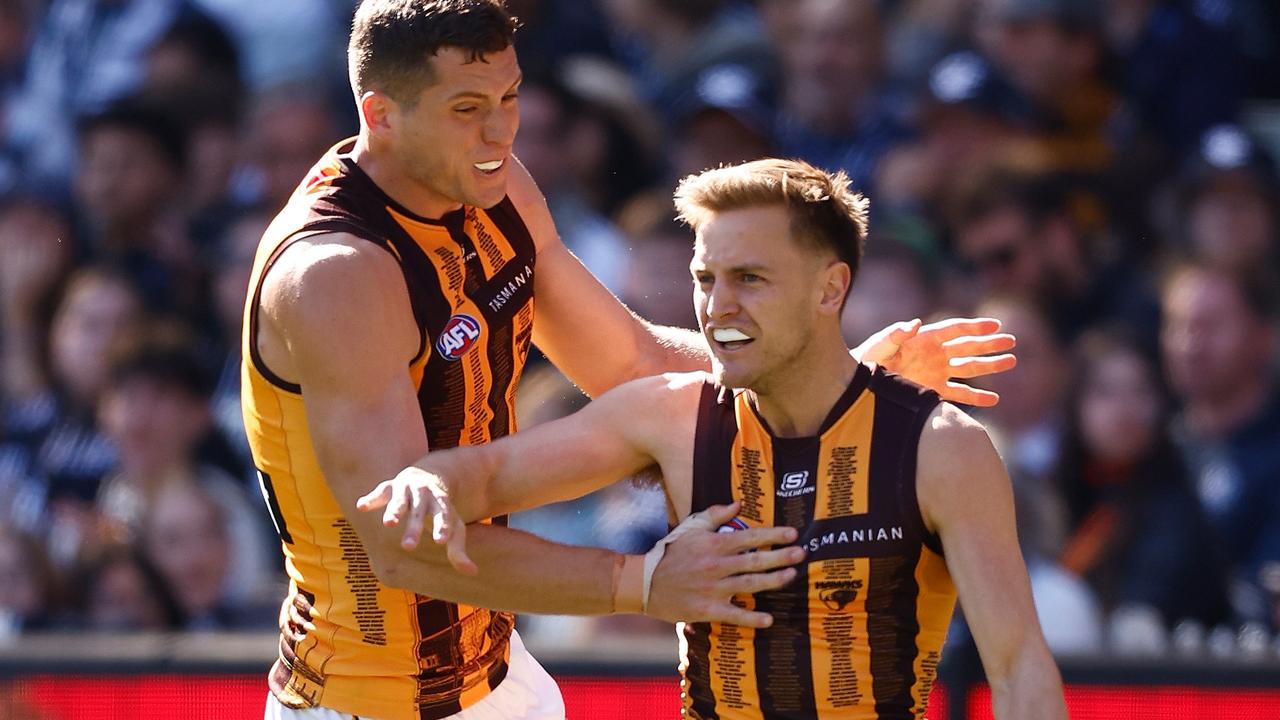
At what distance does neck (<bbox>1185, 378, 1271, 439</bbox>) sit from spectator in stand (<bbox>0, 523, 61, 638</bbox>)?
Result: 14.5 feet

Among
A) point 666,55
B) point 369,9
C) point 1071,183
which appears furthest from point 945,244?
point 369,9

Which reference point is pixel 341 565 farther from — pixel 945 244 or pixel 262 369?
pixel 945 244

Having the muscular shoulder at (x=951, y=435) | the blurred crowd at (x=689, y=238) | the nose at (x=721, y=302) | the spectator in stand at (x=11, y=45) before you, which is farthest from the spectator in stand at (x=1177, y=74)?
the spectator in stand at (x=11, y=45)

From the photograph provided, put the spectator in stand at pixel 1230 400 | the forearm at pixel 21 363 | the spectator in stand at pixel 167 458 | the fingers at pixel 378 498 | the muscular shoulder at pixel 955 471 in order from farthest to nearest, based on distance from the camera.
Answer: the forearm at pixel 21 363
the spectator in stand at pixel 167 458
the spectator in stand at pixel 1230 400
the muscular shoulder at pixel 955 471
the fingers at pixel 378 498

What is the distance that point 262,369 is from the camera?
3.67m

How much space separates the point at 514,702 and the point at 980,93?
413 cm

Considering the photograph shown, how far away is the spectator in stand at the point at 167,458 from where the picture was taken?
6.95 meters

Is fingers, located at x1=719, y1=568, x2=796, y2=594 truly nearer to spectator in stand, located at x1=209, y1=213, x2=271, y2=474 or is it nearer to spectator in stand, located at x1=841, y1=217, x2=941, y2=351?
spectator in stand, located at x1=841, y1=217, x2=941, y2=351

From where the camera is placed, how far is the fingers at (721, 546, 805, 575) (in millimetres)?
3408

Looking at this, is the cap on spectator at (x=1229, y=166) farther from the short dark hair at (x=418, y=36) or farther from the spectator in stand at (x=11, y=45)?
the spectator in stand at (x=11, y=45)

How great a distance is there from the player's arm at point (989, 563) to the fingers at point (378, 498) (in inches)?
39.4

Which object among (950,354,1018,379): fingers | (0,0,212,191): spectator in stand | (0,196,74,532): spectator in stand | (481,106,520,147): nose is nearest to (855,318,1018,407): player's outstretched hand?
(950,354,1018,379): fingers

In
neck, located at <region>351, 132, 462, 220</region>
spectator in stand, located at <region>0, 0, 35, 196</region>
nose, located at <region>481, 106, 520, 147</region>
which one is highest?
spectator in stand, located at <region>0, 0, 35, 196</region>

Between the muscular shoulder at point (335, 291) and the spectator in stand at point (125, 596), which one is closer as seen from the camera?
the muscular shoulder at point (335, 291)
